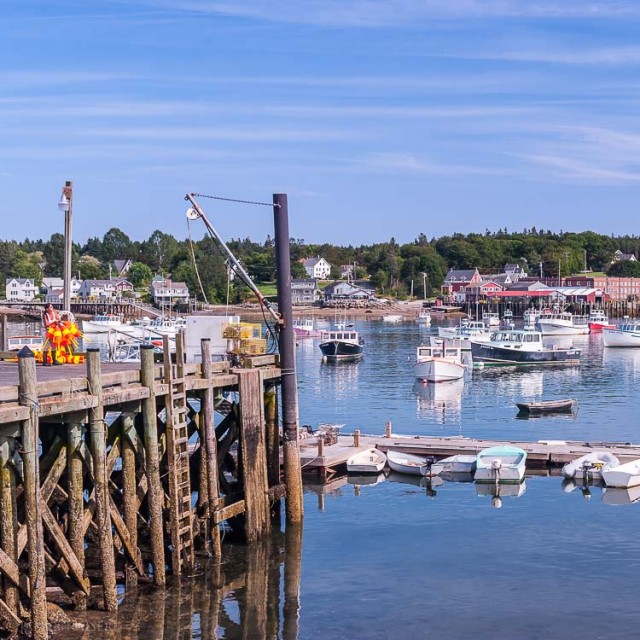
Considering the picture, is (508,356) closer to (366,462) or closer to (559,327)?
(559,327)

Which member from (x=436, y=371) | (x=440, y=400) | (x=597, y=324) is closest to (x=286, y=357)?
(x=440, y=400)

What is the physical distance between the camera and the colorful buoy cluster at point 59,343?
96.9ft

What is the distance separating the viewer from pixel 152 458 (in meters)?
24.8

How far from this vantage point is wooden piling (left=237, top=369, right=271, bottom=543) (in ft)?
95.0

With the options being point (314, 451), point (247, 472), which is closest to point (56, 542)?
point (247, 472)

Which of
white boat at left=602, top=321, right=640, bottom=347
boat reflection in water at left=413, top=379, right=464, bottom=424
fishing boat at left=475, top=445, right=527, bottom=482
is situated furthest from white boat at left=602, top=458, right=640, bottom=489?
white boat at left=602, top=321, right=640, bottom=347

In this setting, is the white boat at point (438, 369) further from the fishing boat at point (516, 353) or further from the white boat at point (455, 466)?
the white boat at point (455, 466)

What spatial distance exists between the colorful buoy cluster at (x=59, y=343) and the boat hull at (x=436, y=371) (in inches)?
2032

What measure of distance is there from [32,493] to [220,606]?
6828 mm

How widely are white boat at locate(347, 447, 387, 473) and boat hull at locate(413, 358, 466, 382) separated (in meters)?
38.6

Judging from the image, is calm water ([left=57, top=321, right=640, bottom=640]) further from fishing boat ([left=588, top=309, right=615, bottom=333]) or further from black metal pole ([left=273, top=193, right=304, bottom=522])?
fishing boat ([left=588, top=309, right=615, bottom=333])

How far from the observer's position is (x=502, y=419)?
61.1m

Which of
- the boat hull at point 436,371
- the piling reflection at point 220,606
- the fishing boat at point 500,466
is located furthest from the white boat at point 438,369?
the piling reflection at point 220,606

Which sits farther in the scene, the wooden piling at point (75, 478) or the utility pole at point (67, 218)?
the utility pole at point (67, 218)
